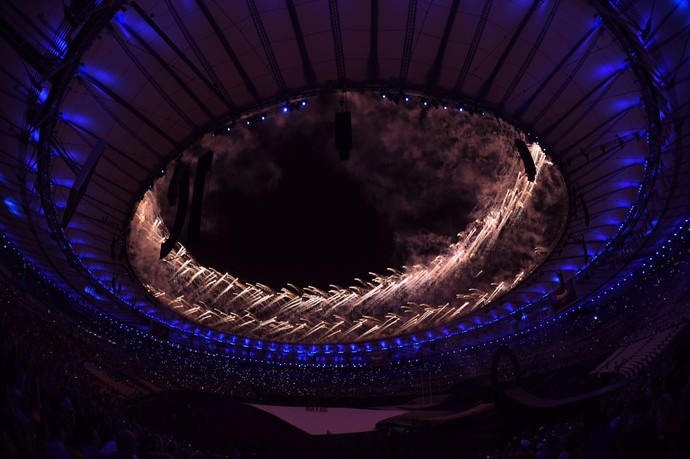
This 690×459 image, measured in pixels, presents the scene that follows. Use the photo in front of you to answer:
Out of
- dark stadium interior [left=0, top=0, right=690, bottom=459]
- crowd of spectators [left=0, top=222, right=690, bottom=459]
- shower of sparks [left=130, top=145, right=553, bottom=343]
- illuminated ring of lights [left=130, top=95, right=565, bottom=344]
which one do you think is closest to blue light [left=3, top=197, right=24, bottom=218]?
dark stadium interior [left=0, top=0, right=690, bottom=459]

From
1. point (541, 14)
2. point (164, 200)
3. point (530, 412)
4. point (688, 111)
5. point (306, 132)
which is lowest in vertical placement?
point (530, 412)

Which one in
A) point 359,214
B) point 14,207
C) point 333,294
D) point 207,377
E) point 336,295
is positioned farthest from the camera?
point 207,377

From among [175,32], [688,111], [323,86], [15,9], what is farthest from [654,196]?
[15,9]

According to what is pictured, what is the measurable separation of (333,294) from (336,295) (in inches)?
59.2

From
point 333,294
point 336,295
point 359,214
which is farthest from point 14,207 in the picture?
point 359,214

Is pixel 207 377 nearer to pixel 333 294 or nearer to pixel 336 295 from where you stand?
pixel 333 294

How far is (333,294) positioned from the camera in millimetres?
46062

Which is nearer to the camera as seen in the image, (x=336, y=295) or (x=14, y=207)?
(x=14, y=207)

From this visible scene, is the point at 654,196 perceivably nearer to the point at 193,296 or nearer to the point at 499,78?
the point at 499,78

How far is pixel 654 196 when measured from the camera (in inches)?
934

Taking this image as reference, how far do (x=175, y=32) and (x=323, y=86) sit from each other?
22.8 ft

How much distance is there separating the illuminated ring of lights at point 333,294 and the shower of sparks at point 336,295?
72 millimetres

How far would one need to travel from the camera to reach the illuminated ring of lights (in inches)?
1344

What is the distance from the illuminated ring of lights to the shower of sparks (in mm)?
72
